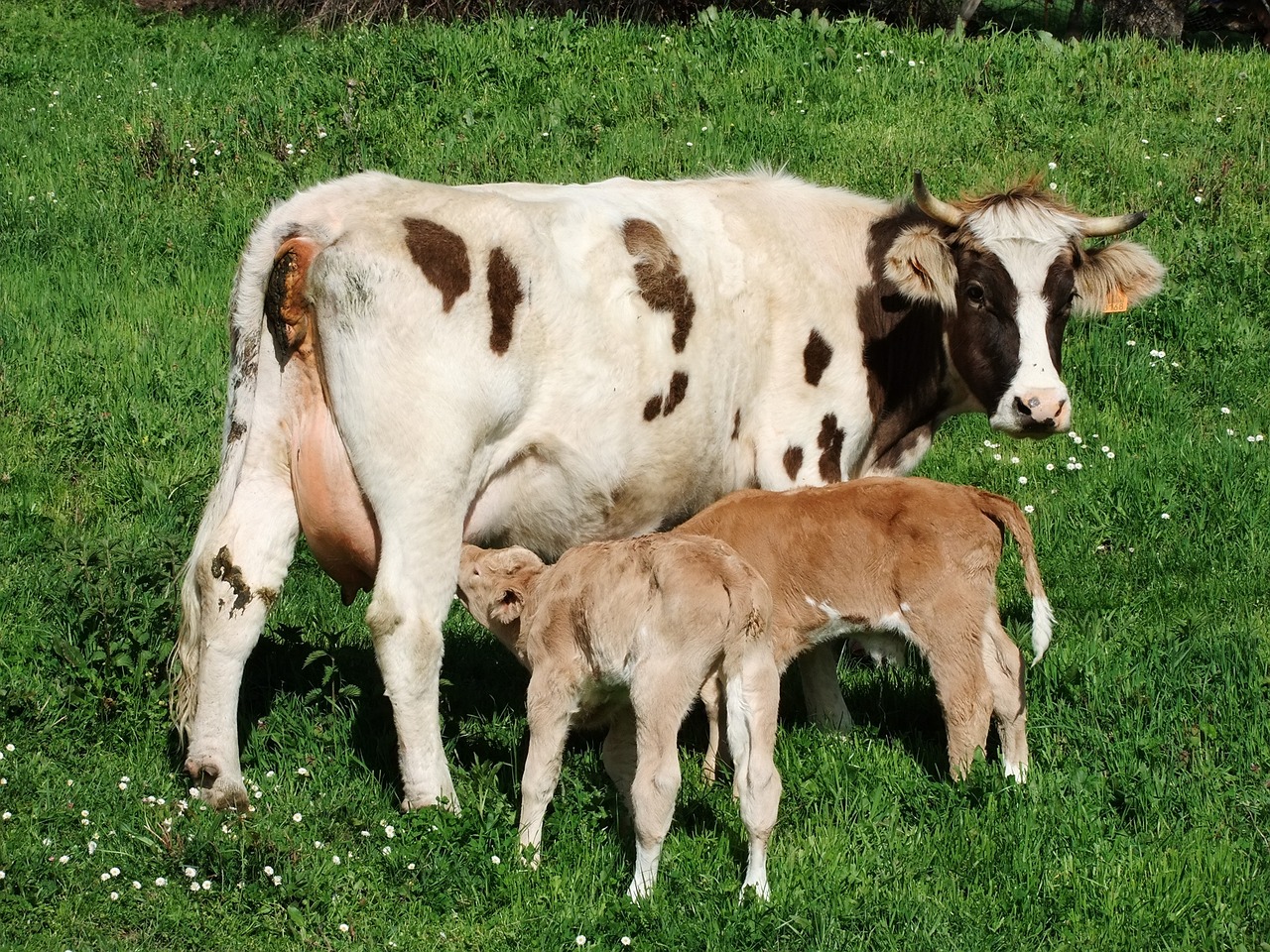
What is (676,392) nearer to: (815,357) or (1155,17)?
(815,357)

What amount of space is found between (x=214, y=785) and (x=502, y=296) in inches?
90.1

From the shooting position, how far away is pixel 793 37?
14.9 metres

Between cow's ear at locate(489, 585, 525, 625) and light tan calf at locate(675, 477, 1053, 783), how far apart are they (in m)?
0.70

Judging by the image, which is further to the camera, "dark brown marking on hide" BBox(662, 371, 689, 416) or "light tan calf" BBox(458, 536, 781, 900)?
"dark brown marking on hide" BBox(662, 371, 689, 416)

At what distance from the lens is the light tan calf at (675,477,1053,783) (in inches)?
245

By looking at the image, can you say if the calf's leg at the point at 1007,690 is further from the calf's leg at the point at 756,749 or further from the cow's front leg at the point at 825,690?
the calf's leg at the point at 756,749

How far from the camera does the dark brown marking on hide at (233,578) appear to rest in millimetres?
6023

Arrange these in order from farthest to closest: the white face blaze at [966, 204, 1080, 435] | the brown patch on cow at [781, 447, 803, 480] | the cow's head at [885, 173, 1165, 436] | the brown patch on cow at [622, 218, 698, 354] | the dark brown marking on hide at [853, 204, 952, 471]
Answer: the dark brown marking on hide at [853, 204, 952, 471], the brown patch on cow at [781, 447, 803, 480], the cow's head at [885, 173, 1165, 436], the white face blaze at [966, 204, 1080, 435], the brown patch on cow at [622, 218, 698, 354]

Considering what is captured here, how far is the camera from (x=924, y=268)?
7445mm

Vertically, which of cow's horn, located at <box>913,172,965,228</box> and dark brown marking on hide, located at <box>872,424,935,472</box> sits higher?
cow's horn, located at <box>913,172,965,228</box>

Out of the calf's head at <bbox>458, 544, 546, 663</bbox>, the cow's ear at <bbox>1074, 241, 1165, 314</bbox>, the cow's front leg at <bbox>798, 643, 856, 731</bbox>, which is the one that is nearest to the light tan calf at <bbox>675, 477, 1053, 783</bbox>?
the cow's front leg at <bbox>798, 643, 856, 731</bbox>

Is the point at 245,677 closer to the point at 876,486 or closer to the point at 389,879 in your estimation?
the point at 389,879

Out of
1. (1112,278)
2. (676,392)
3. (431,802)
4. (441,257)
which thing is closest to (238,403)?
(441,257)

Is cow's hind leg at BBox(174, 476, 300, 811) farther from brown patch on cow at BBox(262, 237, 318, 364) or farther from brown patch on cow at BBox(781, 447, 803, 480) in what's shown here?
brown patch on cow at BBox(781, 447, 803, 480)
